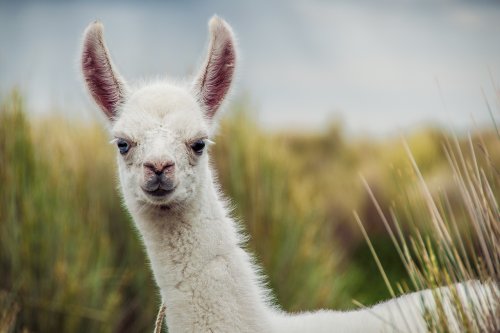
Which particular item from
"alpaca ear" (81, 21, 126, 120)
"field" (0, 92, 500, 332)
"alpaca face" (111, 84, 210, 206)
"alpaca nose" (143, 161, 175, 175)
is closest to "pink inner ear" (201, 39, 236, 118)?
"alpaca face" (111, 84, 210, 206)

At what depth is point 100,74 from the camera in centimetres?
290

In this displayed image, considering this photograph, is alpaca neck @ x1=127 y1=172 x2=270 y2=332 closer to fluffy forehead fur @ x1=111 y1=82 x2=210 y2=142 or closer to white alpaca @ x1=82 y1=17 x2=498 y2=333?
white alpaca @ x1=82 y1=17 x2=498 y2=333

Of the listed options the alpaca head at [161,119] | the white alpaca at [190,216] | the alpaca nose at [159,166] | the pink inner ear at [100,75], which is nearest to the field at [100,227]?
the white alpaca at [190,216]

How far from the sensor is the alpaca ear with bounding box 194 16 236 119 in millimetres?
2783

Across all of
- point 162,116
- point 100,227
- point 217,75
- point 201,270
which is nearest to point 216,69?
point 217,75

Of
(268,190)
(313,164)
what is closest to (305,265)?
(268,190)

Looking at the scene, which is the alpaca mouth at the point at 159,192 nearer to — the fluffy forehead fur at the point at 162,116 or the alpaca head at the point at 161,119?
the alpaca head at the point at 161,119

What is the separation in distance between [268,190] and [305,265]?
842mm

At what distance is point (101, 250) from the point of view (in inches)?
214

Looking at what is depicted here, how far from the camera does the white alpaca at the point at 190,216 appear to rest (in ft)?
8.39

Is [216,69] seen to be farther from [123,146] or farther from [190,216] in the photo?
[190,216]

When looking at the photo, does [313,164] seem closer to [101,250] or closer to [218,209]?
[101,250]

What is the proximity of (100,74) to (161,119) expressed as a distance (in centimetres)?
47

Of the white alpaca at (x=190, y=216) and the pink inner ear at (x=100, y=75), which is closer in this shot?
the white alpaca at (x=190, y=216)
